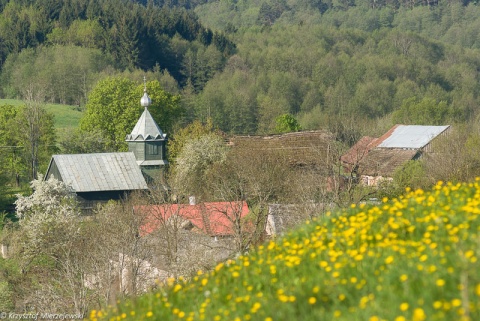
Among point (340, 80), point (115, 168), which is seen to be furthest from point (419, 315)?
point (340, 80)

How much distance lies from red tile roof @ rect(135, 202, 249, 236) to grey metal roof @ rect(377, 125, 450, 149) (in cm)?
2251

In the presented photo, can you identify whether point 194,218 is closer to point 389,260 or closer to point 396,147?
point 396,147

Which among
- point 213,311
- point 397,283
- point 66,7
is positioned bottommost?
point 66,7

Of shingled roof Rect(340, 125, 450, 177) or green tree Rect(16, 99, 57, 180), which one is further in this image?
green tree Rect(16, 99, 57, 180)

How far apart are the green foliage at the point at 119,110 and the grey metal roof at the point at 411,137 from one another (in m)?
16.9

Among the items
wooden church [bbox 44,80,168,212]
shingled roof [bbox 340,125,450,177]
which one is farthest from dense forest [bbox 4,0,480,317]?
shingled roof [bbox 340,125,450,177]

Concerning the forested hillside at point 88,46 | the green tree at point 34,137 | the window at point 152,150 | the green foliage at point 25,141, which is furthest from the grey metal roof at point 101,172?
the forested hillside at point 88,46

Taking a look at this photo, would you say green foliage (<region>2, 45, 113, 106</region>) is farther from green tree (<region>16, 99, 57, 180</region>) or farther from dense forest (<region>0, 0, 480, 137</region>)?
green tree (<region>16, 99, 57, 180</region>)

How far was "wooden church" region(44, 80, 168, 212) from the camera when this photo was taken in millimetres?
50719

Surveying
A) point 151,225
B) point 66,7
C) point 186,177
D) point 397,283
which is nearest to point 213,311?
point 397,283

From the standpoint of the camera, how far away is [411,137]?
62344 mm

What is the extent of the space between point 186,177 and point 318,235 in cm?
3910

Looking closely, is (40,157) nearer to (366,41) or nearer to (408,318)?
(408,318)

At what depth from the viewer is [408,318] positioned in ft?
24.6
